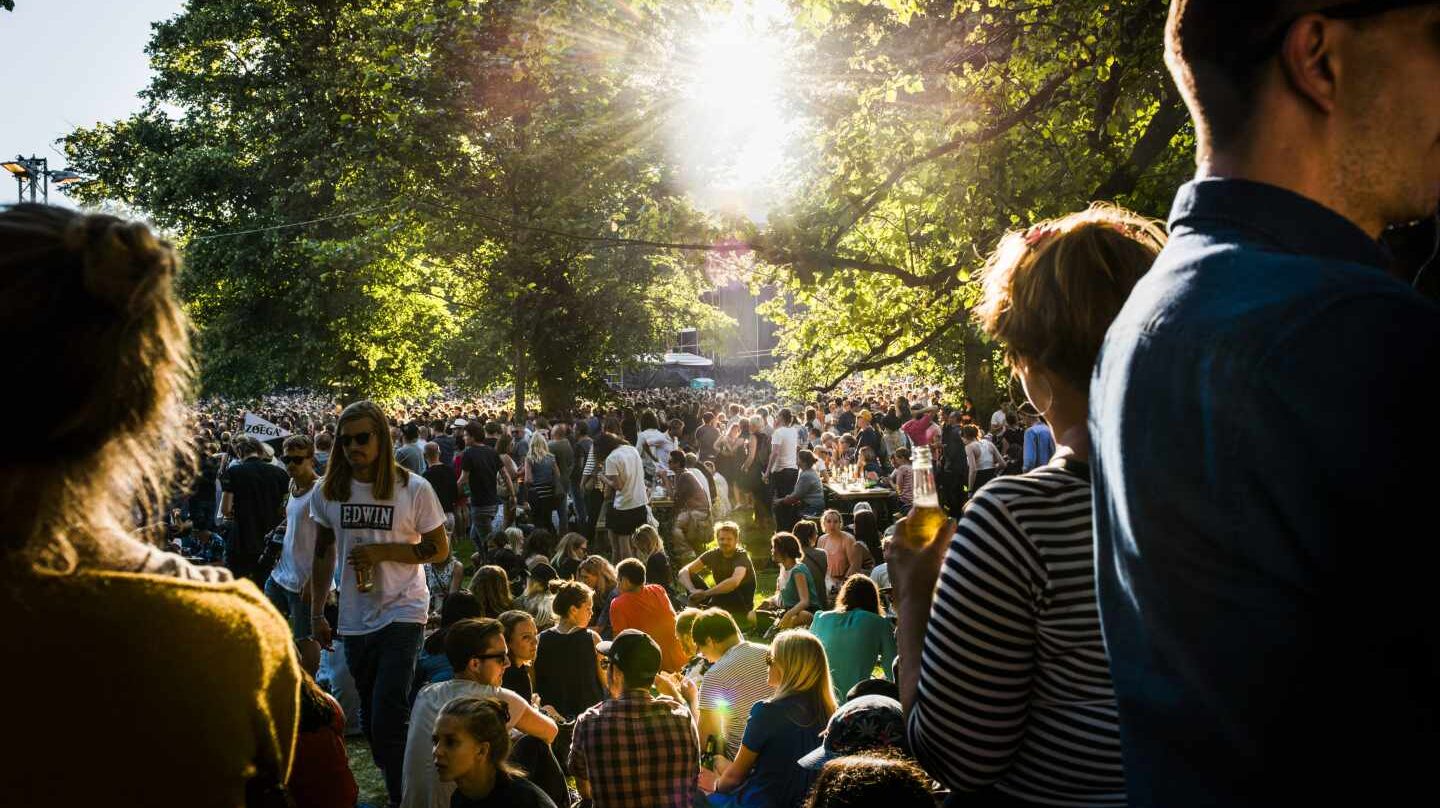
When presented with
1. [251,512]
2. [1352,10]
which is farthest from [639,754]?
[251,512]

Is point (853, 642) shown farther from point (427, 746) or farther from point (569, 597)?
point (427, 746)

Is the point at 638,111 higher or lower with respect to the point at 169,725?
higher

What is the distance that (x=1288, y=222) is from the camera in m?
1.05

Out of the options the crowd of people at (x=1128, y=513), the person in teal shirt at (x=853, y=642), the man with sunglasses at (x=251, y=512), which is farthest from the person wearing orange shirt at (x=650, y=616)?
the crowd of people at (x=1128, y=513)

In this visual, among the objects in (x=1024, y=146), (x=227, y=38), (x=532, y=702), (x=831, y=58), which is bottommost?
(x=532, y=702)

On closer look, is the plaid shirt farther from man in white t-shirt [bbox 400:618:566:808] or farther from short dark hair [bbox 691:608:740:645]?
Result: short dark hair [bbox 691:608:740:645]

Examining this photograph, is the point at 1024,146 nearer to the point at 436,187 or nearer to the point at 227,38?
the point at 436,187

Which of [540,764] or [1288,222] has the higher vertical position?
[1288,222]

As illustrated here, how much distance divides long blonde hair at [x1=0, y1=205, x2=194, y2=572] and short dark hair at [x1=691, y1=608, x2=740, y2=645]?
18.5 ft

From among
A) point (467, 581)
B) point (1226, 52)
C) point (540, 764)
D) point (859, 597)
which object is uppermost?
point (1226, 52)

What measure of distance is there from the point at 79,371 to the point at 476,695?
4201 mm

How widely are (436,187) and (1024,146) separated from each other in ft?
57.1

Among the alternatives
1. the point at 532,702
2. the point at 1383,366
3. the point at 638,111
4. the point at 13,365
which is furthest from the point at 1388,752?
the point at 638,111

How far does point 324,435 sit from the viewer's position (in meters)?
15.6
